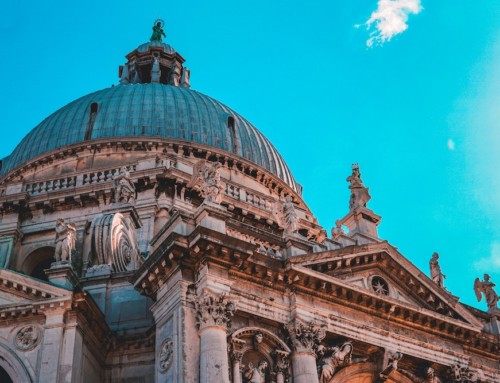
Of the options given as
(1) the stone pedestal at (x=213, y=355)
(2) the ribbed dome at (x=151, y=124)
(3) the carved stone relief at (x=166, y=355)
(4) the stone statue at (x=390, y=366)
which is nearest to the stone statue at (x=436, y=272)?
(4) the stone statue at (x=390, y=366)

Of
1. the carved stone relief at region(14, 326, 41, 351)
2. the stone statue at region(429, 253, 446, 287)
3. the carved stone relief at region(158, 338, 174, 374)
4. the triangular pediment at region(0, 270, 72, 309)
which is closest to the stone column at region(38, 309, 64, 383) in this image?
the carved stone relief at region(14, 326, 41, 351)

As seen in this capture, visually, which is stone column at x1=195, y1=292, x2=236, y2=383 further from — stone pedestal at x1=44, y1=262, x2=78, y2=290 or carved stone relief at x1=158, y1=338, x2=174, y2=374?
stone pedestal at x1=44, y1=262, x2=78, y2=290

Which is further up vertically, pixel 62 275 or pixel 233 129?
pixel 233 129

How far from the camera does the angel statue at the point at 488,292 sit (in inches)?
1023

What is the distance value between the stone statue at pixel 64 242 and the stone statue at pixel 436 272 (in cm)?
1203

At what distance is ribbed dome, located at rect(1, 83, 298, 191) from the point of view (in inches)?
1399

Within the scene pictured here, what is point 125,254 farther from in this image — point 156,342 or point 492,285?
point 492,285

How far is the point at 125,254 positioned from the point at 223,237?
18.7 feet

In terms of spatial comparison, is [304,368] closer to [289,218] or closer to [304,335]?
[304,335]

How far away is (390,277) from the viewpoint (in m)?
23.5

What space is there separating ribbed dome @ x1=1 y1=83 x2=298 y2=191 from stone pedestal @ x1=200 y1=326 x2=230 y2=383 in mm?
17613

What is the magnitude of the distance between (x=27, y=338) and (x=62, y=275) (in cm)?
202

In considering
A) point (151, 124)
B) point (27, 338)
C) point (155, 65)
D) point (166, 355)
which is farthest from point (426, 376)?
point (155, 65)

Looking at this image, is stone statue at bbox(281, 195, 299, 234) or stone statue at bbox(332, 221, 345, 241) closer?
stone statue at bbox(281, 195, 299, 234)
